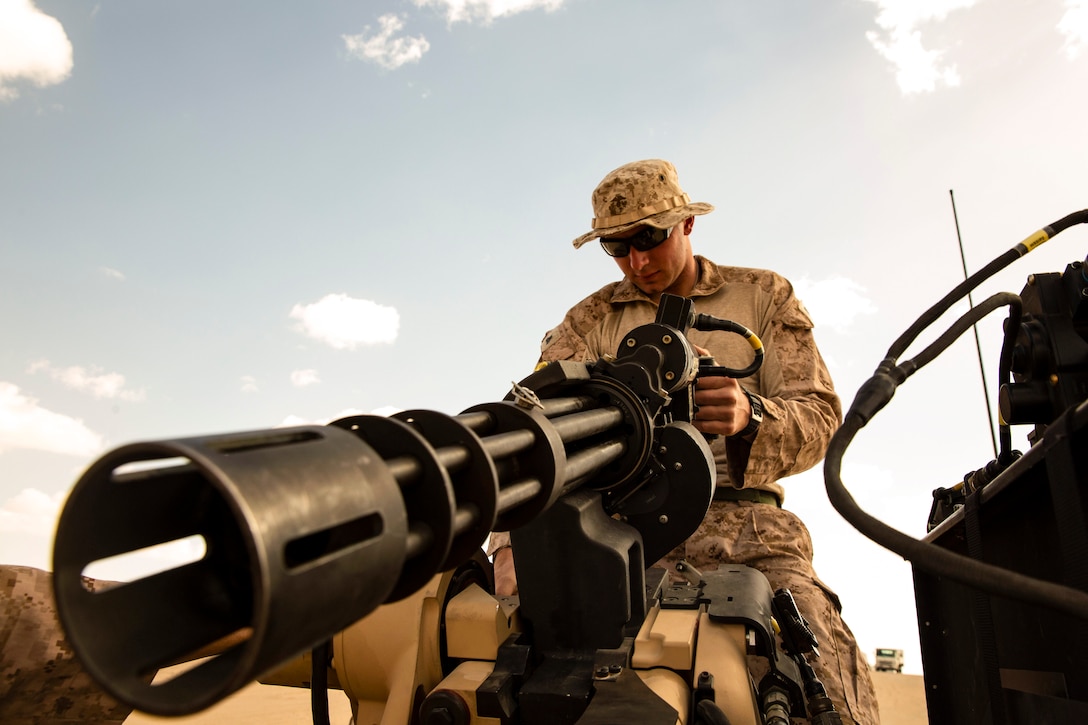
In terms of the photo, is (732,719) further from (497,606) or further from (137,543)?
(137,543)

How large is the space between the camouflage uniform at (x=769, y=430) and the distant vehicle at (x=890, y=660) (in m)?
9.02

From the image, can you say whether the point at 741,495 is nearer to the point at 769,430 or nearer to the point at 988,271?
the point at 769,430

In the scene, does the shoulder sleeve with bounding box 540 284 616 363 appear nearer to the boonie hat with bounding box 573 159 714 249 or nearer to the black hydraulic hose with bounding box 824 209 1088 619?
the boonie hat with bounding box 573 159 714 249

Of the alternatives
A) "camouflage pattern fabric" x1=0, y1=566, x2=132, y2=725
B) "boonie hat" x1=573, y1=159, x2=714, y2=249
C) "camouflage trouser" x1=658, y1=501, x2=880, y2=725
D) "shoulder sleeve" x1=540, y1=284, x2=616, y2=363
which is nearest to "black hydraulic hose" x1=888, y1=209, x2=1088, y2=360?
"camouflage trouser" x1=658, y1=501, x2=880, y2=725

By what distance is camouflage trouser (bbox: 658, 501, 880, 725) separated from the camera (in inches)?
113

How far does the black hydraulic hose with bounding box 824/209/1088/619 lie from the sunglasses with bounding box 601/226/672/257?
235cm

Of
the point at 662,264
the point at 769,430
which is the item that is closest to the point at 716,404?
the point at 769,430

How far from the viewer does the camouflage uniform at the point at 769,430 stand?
9.97ft

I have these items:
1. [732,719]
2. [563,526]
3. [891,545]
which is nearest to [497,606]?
[563,526]

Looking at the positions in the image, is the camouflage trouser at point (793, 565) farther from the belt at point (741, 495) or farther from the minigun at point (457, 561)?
the minigun at point (457, 561)

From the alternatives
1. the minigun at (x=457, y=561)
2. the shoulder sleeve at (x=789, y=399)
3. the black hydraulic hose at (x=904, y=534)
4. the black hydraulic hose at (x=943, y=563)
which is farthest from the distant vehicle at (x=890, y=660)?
the black hydraulic hose at (x=943, y=563)

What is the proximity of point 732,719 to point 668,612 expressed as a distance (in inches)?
15.8

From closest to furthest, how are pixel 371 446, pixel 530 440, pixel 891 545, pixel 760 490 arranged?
pixel 371 446 → pixel 891 545 → pixel 530 440 → pixel 760 490

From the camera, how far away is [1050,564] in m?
1.56
